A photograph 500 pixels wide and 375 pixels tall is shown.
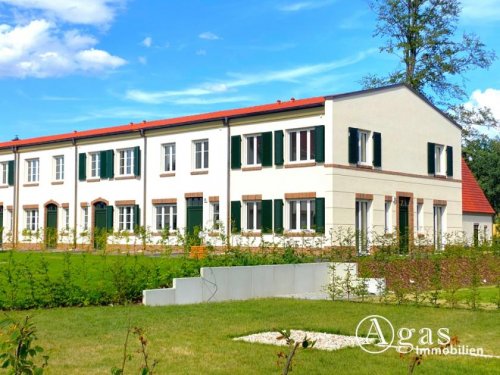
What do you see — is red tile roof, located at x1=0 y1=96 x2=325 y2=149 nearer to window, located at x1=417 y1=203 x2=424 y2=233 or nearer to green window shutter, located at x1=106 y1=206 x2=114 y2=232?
green window shutter, located at x1=106 y1=206 x2=114 y2=232

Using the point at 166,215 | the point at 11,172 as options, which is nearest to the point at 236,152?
the point at 166,215

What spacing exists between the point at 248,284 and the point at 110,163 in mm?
20548

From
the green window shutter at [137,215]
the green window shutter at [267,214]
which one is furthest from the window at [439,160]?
the green window shutter at [137,215]

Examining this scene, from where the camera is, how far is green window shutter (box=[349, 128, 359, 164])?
1113 inches

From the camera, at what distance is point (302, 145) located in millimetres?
28562

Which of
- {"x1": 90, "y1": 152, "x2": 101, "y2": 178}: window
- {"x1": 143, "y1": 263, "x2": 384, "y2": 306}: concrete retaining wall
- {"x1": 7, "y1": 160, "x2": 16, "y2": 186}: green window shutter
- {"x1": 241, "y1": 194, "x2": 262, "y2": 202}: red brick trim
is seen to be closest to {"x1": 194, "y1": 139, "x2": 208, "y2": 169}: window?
{"x1": 241, "y1": 194, "x2": 262, "y2": 202}: red brick trim

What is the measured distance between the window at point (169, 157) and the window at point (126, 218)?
3004mm

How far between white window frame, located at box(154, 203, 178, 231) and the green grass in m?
17.9

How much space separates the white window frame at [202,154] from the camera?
32188 mm

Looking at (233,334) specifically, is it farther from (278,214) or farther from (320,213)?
(278,214)

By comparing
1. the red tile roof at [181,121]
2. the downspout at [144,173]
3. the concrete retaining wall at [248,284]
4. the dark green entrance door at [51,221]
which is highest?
the red tile roof at [181,121]

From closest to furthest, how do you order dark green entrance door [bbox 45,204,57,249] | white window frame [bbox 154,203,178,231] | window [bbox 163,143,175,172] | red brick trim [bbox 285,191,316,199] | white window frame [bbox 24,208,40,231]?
red brick trim [bbox 285,191,316,199], white window frame [bbox 154,203,178,231], window [bbox 163,143,175,172], dark green entrance door [bbox 45,204,57,249], white window frame [bbox 24,208,40,231]

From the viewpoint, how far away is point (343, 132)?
2792cm

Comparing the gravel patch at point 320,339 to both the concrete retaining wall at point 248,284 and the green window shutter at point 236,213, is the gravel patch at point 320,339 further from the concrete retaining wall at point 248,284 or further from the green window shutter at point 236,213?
the green window shutter at point 236,213
